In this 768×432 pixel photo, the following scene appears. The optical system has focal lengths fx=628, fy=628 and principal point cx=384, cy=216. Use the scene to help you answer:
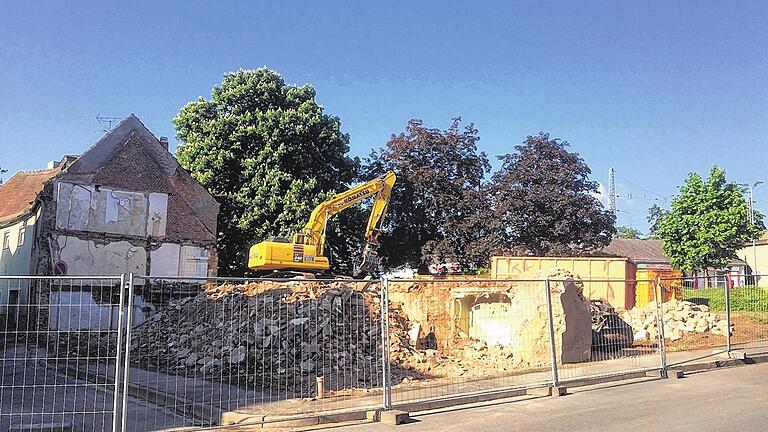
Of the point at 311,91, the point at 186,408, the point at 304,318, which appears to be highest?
the point at 311,91

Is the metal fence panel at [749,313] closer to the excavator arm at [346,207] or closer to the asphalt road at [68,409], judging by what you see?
the excavator arm at [346,207]

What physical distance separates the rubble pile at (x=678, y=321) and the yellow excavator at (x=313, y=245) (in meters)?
11.1

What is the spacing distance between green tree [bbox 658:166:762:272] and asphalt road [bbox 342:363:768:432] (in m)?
22.5

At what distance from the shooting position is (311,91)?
1404 inches

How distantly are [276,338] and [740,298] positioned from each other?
42.8ft

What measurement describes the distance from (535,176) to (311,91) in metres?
13.4

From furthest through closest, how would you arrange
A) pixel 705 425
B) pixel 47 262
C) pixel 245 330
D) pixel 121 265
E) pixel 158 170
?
1. pixel 158 170
2. pixel 121 265
3. pixel 47 262
4. pixel 245 330
5. pixel 705 425

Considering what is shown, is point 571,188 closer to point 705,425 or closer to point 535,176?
point 535,176

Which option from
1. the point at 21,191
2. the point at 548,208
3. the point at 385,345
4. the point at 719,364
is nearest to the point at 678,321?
the point at 719,364

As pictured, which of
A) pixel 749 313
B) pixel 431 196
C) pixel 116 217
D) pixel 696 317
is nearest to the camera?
pixel 749 313

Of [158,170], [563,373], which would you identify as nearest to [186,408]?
[563,373]

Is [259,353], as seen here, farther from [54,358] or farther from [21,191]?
[21,191]

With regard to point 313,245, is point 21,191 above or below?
above

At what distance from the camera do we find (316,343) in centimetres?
1472
